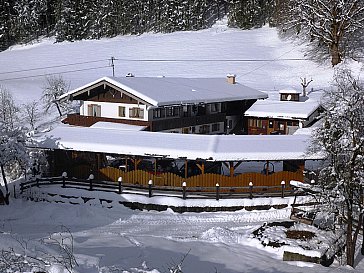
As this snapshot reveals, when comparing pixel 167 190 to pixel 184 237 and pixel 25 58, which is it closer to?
pixel 184 237

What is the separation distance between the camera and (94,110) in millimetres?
36062

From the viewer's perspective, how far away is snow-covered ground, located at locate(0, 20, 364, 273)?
17062 millimetres

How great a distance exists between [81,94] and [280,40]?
48.8 metres

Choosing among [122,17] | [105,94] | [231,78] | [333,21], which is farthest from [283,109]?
[122,17]

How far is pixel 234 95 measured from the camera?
39750 mm

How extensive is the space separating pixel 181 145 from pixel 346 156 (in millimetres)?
10196

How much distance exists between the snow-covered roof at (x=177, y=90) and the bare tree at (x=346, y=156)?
1561cm

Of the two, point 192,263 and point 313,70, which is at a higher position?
point 313,70

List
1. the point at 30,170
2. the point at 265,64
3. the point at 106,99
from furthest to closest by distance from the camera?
the point at 265,64
the point at 106,99
the point at 30,170

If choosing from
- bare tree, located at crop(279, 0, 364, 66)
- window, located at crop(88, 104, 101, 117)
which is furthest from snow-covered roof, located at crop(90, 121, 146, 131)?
bare tree, located at crop(279, 0, 364, 66)

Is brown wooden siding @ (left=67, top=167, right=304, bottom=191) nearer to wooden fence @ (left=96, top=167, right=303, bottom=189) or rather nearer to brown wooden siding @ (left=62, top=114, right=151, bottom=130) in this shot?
wooden fence @ (left=96, top=167, right=303, bottom=189)

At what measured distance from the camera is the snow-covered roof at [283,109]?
124 feet

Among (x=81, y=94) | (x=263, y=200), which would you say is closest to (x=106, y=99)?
(x=81, y=94)

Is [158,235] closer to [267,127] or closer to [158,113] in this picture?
[158,113]
